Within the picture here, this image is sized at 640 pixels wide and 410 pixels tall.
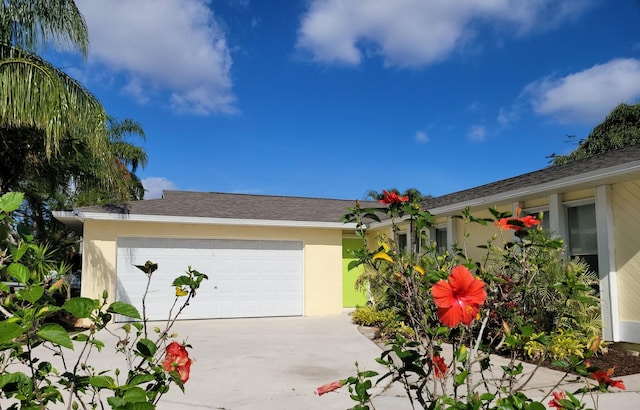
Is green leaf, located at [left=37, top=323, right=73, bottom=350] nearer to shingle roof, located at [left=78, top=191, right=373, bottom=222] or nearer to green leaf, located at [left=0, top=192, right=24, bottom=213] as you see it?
green leaf, located at [left=0, top=192, right=24, bottom=213]

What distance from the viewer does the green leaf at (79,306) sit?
4.66ft

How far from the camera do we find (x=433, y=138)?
2153cm

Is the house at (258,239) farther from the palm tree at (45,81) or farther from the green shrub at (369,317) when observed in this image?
the palm tree at (45,81)

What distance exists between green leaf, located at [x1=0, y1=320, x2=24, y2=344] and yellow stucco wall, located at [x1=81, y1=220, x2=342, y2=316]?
12.7 m

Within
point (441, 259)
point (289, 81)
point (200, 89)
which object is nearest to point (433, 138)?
point (289, 81)

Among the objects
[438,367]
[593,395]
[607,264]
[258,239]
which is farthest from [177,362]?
[258,239]

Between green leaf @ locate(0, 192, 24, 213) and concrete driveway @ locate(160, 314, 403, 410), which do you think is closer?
green leaf @ locate(0, 192, 24, 213)

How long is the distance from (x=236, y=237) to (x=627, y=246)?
10.00m

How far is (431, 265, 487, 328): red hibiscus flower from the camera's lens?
6.00 feet

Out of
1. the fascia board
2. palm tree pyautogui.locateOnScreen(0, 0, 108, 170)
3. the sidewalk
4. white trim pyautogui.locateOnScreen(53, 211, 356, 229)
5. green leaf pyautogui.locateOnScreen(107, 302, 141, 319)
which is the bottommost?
the sidewalk


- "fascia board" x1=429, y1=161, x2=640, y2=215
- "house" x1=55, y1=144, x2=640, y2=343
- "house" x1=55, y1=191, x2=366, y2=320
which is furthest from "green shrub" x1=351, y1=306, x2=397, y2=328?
"fascia board" x1=429, y1=161, x2=640, y2=215

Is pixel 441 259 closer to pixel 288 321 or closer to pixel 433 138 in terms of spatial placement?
pixel 288 321

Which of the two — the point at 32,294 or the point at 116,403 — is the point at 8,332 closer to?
the point at 32,294

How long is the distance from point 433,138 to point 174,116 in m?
11.8
